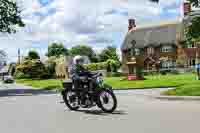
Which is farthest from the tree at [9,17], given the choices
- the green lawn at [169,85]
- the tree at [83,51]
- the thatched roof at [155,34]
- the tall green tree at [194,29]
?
the tree at [83,51]

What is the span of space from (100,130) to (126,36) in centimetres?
8103

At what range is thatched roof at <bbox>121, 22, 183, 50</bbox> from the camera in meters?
82.0

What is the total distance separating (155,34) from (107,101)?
73314 millimetres

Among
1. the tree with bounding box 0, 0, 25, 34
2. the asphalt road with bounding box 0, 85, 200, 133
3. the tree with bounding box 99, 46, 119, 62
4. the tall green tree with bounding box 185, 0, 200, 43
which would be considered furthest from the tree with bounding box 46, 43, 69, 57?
the asphalt road with bounding box 0, 85, 200, 133

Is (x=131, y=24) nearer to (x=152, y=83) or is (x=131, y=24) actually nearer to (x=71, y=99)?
(x=152, y=83)

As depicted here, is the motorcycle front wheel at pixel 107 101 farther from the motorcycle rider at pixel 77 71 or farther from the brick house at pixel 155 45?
the brick house at pixel 155 45

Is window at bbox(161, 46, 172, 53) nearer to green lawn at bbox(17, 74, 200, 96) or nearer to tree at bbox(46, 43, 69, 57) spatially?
green lawn at bbox(17, 74, 200, 96)

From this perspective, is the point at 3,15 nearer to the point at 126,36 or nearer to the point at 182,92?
the point at 182,92

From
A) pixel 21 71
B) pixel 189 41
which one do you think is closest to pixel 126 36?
pixel 21 71

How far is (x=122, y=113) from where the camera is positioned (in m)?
13.4

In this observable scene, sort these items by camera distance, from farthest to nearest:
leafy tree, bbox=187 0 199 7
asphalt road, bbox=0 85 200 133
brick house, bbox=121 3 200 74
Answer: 1. brick house, bbox=121 3 200 74
2. leafy tree, bbox=187 0 199 7
3. asphalt road, bbox=0 85 200 133

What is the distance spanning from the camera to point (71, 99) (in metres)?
14.7

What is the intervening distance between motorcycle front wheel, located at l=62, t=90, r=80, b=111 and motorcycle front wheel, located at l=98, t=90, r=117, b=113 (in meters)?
1.22

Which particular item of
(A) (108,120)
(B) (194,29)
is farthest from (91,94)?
(B) (194,29)
